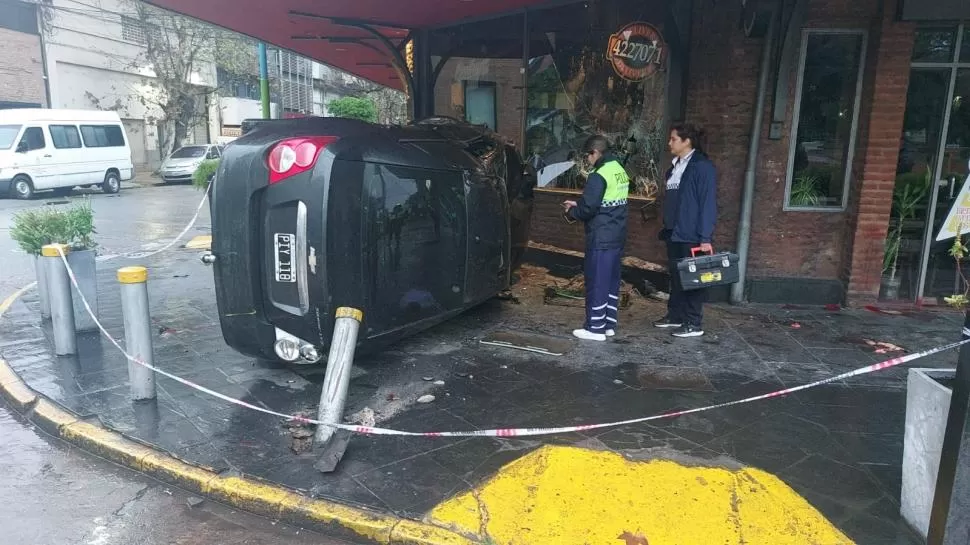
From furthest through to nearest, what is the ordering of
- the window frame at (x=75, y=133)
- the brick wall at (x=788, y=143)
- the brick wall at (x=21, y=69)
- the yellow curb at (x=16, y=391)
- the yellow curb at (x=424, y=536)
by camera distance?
the brick wall at (x=21, y=69), the window frame at (x=75, y=133), the brick wall at (x=788, y=143), the yellow curb at (x=16, y=391), the yellow curb at (x=424, y=536)

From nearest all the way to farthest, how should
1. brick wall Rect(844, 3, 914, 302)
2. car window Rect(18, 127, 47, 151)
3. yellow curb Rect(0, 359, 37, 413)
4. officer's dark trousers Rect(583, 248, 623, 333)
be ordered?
1. yellow curb Rect(0, 359, 37, 413)
2. officer's dark trousers Rect(583, 248, 623, 333)
3. brick wall Rect(844, 3, 914, 302)
4. car window Rect(18, 127, 47, 151)

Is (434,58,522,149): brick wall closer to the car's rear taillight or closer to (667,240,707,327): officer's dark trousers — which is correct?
(667,240,707,327): officer's dark trousers

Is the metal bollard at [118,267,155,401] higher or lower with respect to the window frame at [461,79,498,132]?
lower

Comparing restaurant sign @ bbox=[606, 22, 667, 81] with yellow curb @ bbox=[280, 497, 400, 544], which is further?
restaurant sign @ bbox=[606, 22, 667, 81]

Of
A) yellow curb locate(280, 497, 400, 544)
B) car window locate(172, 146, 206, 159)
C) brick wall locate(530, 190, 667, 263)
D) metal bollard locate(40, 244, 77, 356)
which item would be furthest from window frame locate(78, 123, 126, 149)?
yellow curb locate(280, 497, 400, 544)

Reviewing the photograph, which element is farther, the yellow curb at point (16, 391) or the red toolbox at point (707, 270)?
the red toolbox at point (707, 270)

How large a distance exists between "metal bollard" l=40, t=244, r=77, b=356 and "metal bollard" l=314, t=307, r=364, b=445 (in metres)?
2.88

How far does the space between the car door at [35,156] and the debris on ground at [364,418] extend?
61.1ft

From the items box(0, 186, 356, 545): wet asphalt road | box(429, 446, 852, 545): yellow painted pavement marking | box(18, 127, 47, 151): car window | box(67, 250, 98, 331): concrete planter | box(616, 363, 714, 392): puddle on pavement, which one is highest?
box(18, 127, 47, 151): car window

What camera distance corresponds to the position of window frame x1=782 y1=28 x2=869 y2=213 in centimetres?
661

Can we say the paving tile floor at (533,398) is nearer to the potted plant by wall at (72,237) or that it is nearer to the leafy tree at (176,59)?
the potted plant by wall at (72,237)

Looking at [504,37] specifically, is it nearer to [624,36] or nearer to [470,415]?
[624,36]

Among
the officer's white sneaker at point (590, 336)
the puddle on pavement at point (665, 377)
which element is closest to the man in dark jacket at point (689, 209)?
the officer's white sneaker at point (590, 336)

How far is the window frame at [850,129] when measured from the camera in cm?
661
